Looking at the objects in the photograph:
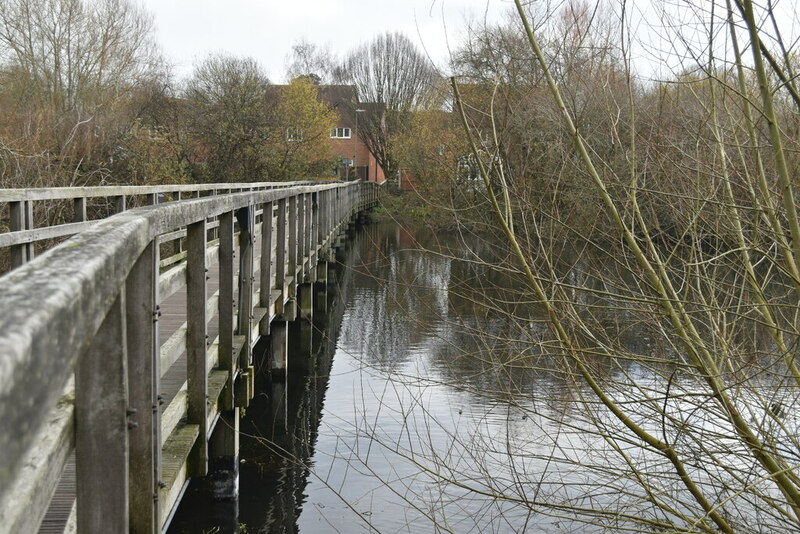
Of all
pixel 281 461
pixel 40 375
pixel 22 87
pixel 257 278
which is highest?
pixel 22 87

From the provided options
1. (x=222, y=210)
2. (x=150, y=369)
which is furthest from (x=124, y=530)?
(x=222, y=210)

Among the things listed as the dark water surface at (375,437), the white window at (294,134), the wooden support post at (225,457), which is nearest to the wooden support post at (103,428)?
the dark water surface at (375,437)

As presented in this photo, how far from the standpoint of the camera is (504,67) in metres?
4.36

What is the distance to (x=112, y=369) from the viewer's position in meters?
1.52

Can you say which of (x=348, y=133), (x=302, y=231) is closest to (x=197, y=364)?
(x=302, y=231)

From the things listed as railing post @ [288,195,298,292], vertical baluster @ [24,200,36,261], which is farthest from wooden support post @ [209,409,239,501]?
railing post @ [288,195,298,292]

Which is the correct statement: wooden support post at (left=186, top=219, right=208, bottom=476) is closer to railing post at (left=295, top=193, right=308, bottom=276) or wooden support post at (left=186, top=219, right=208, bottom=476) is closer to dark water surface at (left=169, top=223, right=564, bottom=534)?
dark water surface at (left=169, top=223, right=564, bottom=534)

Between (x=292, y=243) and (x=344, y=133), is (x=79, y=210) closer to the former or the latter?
(x=292, y=243)

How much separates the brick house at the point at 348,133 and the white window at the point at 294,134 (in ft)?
46.3

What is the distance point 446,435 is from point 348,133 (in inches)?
2334

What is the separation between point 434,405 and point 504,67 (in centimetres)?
538

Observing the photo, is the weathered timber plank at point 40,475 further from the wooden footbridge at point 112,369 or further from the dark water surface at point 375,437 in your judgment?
the dark water surface at point 375,437

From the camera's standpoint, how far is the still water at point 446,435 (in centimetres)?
417

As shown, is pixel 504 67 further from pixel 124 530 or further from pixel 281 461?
pixel 281 461
